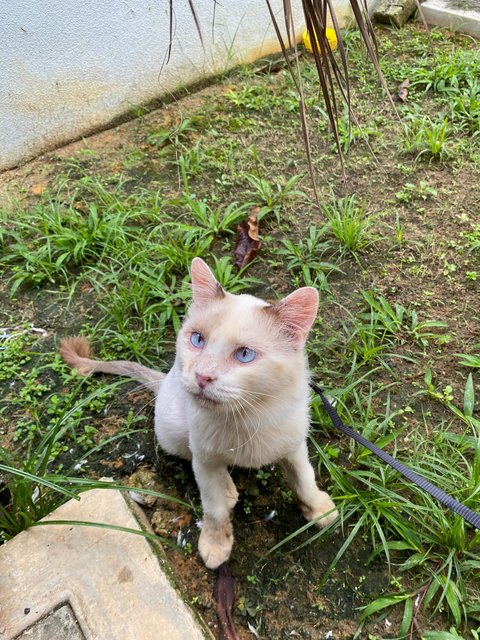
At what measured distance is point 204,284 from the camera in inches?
63.9

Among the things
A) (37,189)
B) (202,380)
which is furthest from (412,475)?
(37,189)

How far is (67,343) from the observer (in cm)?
245

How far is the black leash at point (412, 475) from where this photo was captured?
5.31 feet

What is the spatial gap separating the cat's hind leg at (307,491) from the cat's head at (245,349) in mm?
411

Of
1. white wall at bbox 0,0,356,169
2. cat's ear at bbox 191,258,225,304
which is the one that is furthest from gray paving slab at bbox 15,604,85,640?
white wall at bbox 0,0,356,169

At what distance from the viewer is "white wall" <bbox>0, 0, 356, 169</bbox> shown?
3391 mm

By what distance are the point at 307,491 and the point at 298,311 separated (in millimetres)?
797

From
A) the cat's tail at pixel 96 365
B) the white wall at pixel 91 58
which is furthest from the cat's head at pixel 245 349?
the white wall at pixel 91 58

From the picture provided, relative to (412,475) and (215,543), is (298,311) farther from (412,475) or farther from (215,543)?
(215,543)

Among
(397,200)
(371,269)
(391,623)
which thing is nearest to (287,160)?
(397,200)

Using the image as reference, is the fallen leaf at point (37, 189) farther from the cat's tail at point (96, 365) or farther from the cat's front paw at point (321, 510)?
the cat's front paw at point (321, 510)

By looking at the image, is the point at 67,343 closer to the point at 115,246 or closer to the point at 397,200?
the point at 115,246

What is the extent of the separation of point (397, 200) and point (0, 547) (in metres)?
2.90

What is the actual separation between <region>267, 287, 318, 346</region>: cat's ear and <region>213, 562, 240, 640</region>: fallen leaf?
983 mm
